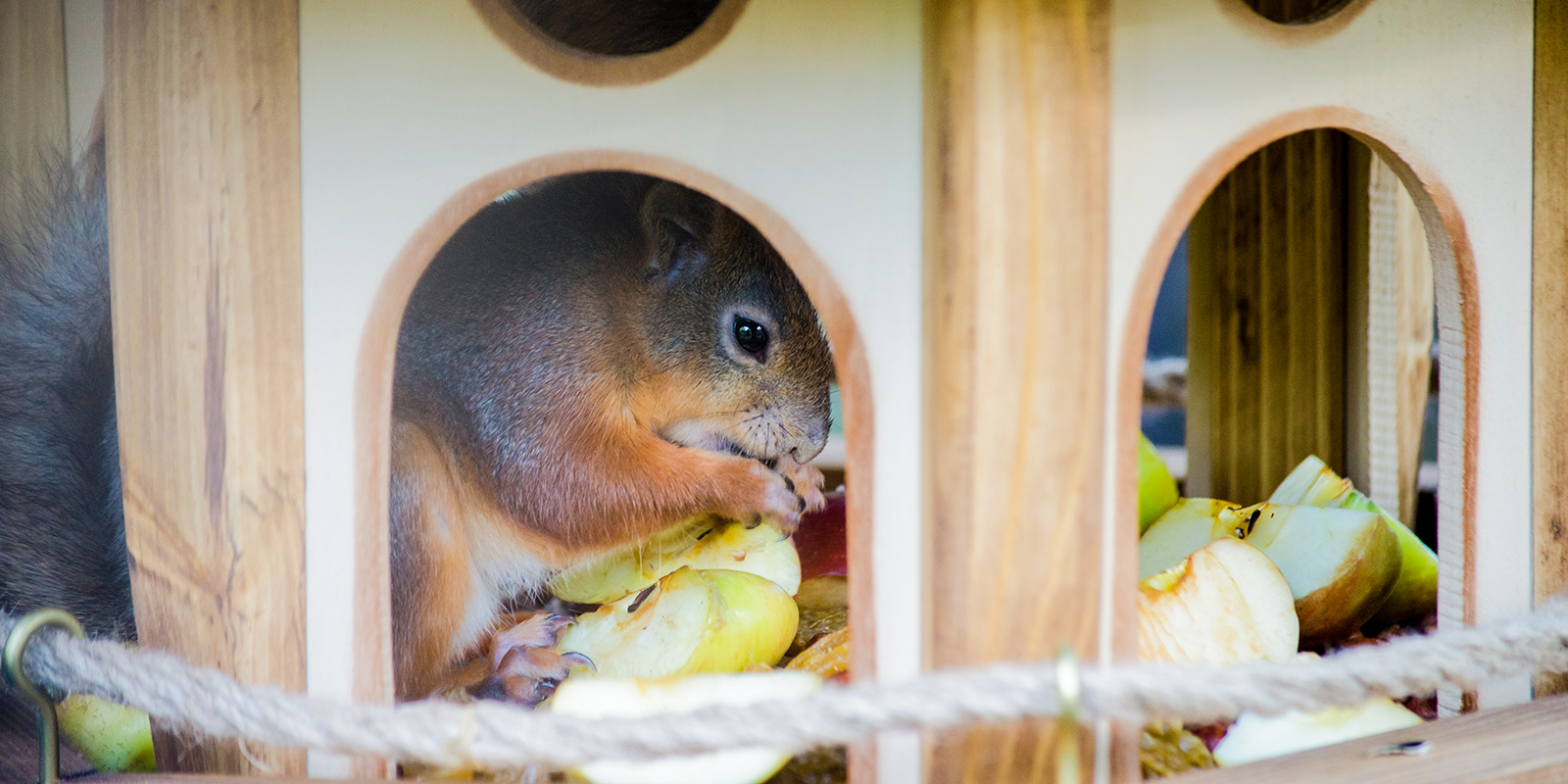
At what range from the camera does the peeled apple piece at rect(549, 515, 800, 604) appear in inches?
54.9

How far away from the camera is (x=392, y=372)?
86 cm

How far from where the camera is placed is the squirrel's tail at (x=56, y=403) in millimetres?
1184

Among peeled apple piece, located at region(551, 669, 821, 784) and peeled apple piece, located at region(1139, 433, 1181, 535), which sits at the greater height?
peeled apple piece, located at region(1139, 433, 1181, 535)

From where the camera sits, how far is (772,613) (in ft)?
3.80

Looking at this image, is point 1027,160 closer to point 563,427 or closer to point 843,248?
point 843,248

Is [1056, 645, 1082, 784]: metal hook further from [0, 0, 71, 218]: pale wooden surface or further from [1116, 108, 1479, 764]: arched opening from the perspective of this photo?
[0, 0, 71, 218]: pale wooden surface

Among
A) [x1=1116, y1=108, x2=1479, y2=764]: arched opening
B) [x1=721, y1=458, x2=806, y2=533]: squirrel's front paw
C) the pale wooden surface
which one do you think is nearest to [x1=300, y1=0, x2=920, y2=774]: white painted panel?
the pale wooden surface

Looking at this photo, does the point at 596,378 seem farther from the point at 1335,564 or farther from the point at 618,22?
the point at 1335,564

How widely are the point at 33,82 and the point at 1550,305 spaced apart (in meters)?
1.56

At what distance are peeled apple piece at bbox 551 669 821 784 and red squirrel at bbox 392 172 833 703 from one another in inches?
19.9

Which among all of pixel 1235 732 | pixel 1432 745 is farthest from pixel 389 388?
pixel 1432 745

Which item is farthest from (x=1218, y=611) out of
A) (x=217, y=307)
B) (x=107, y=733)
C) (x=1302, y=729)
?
(x=107, y=733)

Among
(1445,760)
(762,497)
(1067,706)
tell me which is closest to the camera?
(1067,706)

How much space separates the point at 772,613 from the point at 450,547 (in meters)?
0.42
